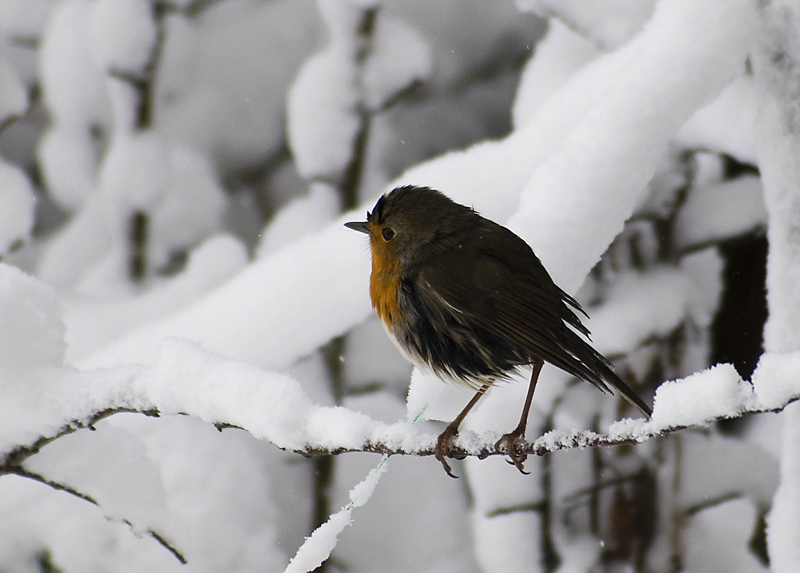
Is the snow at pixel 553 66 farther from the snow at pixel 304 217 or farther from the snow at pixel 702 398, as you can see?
the snow at pixel 702 398

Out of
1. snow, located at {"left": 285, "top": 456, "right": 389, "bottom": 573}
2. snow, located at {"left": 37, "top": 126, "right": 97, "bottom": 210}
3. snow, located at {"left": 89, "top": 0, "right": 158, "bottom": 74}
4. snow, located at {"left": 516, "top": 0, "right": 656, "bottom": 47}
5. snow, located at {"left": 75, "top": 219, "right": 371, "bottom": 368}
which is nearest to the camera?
snow, located at {"left": 285, "top": 456, "right": 389, "bottom": 573}

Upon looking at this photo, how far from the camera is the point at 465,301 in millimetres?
991

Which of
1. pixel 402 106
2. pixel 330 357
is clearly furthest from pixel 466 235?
pixel 402 106

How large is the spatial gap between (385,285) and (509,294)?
20 centimetres

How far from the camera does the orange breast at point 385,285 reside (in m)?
1.07

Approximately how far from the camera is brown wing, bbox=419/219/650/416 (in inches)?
36.3

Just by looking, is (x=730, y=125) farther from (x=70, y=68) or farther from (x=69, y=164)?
(x=70, y=68)

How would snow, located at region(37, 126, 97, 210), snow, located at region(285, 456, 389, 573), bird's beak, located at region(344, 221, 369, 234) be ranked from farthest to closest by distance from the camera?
snow, located at region(37, 126, 97, 210), bird's beak, located at region(344, 221, 369, 234), snow, located at region(285, 456, 389, 573)

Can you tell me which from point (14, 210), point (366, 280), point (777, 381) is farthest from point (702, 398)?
point (14, 210)

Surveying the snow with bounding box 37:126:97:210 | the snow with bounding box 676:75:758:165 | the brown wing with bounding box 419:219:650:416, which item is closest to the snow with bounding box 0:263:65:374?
the brown wing with bounding box 419:219:650:416

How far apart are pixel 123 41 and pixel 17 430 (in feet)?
4.74

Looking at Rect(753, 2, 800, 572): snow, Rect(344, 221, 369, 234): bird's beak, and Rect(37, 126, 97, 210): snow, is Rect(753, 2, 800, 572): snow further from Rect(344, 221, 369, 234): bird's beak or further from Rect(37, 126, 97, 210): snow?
Rect(37, 126, 97, 210): snow

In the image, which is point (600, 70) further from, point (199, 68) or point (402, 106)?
point (199, 68)

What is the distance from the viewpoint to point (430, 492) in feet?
6.11
